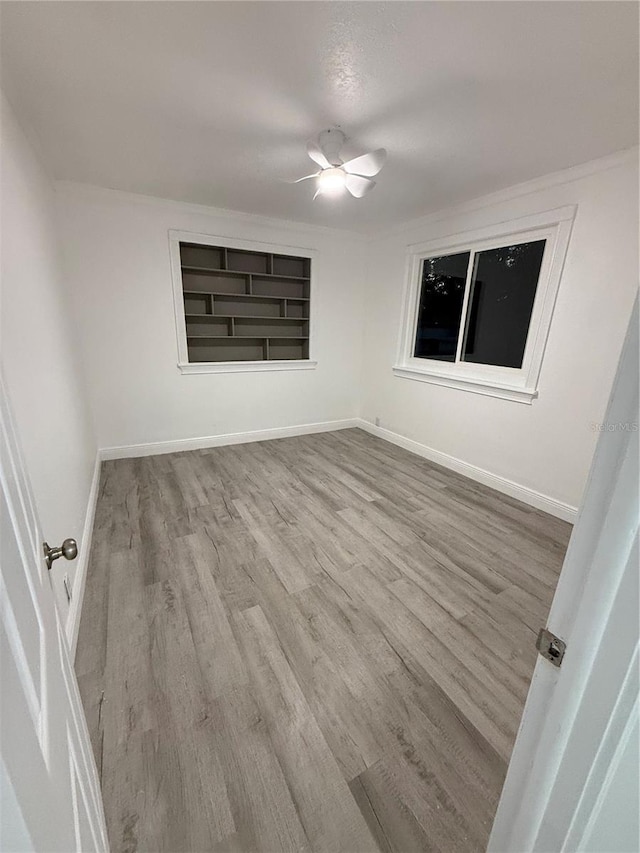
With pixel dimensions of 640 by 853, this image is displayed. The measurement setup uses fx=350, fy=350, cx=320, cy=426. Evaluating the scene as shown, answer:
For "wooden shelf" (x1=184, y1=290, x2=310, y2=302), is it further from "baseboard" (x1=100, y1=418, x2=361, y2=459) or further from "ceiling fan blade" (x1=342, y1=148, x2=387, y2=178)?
"ceiling fan blade" (x1=342, y1=148, x2=387, y2=178)

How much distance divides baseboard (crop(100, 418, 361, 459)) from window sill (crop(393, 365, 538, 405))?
1210mm

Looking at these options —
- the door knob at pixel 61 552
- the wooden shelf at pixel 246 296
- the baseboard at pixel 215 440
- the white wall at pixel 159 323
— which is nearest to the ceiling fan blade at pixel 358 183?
the white wall at pixel 159 323

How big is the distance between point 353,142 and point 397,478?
8.69 feet

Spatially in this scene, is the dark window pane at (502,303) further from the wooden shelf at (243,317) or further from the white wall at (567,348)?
the wooden shelf at (243,317)

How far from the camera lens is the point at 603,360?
2.43 metres

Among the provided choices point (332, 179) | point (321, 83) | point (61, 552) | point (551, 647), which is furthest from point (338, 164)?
point (551, 647)

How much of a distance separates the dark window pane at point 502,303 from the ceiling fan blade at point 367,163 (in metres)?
1.58

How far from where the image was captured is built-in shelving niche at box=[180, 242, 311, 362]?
3.83 metres

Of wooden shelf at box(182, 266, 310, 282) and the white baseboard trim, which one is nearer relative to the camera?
the white baseboard trim

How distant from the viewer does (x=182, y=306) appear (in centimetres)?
361

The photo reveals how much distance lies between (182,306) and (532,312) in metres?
3.25

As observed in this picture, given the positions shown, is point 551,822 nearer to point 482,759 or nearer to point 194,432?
point 482,759

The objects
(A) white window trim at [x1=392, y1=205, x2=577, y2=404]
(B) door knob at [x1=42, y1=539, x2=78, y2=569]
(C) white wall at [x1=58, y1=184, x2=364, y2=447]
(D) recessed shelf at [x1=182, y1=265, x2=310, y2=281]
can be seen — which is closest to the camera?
(B) door knob at [x1=42, y1=539, x2=78, y2=569]

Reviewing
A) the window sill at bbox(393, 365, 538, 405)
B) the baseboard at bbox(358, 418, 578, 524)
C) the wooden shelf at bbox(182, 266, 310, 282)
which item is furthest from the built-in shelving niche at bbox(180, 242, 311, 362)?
the baseboard at bbox(358, 418, 578, 524)
